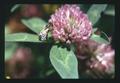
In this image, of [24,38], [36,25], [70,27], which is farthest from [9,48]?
[70,27]

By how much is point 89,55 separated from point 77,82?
182 mm

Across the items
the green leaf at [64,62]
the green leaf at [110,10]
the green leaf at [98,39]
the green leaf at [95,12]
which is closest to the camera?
the green leaf at [64,62]

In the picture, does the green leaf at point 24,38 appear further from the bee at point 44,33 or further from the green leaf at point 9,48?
the green leaf at point 9,48

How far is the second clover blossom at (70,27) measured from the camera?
1758 millimetres

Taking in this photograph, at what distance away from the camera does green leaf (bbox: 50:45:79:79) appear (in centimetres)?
171

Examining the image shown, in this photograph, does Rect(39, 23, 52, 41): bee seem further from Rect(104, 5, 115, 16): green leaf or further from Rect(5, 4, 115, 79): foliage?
Rect(104, 5, 115, 16): green leaf

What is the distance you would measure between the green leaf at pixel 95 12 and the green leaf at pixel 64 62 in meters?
0.28

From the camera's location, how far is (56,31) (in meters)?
1.76

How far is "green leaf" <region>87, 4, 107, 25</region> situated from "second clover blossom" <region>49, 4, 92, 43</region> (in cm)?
18

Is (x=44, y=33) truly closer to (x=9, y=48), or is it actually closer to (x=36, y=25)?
(x=36, y=25)

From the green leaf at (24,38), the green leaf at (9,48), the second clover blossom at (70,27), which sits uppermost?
the second clover blossom at (70,27)

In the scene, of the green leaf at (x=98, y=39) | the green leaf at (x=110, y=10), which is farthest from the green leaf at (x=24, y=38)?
the green leaf at (x=110, y=10)

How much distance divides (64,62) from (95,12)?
383mm

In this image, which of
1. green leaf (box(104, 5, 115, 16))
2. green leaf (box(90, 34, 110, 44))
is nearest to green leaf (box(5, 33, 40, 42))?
green leaf (box(90, 34, 110, 44))
